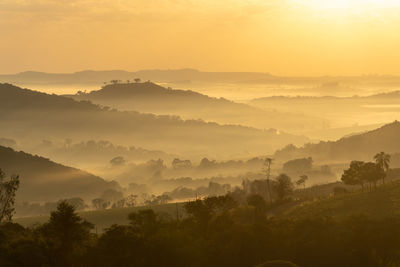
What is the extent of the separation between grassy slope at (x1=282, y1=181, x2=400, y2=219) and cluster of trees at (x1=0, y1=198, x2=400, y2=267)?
36985 millimetres

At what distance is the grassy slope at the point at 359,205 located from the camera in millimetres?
137750

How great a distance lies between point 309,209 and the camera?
153 m

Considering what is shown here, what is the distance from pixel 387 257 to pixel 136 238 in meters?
39.5

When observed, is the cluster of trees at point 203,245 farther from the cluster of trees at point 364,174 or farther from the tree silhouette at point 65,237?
the cluster of trees at point 364,174

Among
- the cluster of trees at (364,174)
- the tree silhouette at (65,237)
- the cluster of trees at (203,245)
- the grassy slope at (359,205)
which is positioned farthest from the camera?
the cluster of trees at (364,174)

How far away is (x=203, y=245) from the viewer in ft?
310

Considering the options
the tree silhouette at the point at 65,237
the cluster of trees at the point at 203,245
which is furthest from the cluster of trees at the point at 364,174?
the tree silhouette at the point at 65,237

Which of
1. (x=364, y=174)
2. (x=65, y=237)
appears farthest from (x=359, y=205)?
(x=65, y=237)

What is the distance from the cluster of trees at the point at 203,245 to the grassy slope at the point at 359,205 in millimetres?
36985

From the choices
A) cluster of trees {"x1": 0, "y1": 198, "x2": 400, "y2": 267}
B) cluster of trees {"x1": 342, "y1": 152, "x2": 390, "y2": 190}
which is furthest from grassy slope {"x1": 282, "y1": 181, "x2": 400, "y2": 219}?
cluster of trees {"x1": 0, "y1": 198, "x2": 400, "y2": 267}

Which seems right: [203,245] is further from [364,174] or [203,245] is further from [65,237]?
[364,174]

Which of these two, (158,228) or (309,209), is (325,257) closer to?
(158,228)

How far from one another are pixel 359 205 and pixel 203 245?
66430 millimetres

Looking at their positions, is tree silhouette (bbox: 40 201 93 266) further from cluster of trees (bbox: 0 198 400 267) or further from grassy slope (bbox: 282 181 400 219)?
A: grassy slope (bbox: 282 181 400 219)
